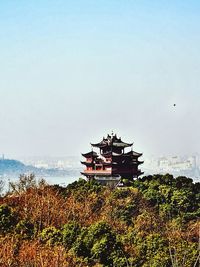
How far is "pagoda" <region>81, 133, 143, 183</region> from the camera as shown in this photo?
32.6m

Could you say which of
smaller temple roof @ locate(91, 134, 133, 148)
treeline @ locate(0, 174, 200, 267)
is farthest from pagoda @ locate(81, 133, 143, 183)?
treeline @ locate(0, 174, 200, 267)

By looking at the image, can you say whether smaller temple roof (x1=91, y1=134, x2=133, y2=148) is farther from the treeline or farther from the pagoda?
the treeline

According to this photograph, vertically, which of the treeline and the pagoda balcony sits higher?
the pagoda balcony

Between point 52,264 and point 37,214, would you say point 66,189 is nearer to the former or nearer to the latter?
point 37,214

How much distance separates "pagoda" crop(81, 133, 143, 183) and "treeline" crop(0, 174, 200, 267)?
2369 millimetres

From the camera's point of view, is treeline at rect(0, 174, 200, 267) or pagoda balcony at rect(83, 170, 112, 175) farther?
pagoda balcony at rect(83, 170, 112, 175)

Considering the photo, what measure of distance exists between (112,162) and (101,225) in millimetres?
17388

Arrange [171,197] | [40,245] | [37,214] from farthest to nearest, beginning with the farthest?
[171,197] < [37,214] < [40,245]

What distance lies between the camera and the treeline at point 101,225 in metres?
13.6

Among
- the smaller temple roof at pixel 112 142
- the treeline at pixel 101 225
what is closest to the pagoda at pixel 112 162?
the smaller temple roof at pixel 112 142

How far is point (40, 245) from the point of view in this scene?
1438cm

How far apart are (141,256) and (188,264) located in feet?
4.59

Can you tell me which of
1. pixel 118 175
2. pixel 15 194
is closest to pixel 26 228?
pixel 15 194

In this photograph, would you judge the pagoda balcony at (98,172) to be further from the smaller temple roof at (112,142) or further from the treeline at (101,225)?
the treeline at (101,225)
